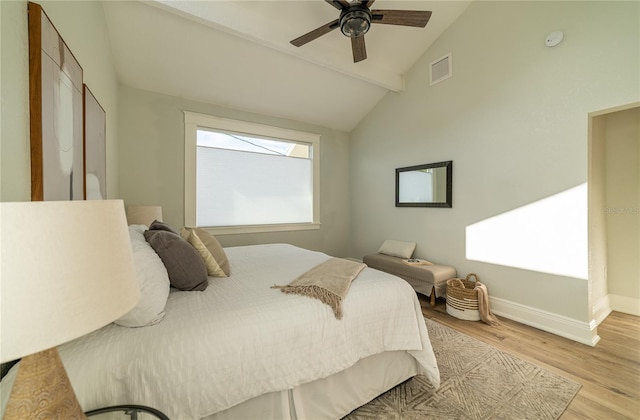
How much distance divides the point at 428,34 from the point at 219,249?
356 centimetres

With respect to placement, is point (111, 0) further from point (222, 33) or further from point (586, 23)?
point (586, 23)

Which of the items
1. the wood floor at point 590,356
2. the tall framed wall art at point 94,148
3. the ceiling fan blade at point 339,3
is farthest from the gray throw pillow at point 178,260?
the wood floor at point 590,356

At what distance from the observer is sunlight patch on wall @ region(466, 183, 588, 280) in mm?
2197

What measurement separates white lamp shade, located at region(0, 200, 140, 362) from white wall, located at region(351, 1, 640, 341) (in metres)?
3.16

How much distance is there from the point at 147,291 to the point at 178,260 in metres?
0.34

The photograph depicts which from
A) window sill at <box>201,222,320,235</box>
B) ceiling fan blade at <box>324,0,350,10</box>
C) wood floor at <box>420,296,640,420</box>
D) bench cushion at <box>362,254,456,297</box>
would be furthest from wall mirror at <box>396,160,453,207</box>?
ceiling fan blade at <box>324,0,350,10</box>

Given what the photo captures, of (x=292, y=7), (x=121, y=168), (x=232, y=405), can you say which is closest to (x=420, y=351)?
(x=232, y=405)

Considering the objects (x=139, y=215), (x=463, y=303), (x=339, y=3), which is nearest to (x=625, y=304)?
(x=463, y=303)

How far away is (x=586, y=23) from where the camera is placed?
7.00ft

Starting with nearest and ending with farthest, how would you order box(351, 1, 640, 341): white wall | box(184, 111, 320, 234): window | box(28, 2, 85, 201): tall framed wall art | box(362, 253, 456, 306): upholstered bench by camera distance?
box(28, 2, 85, 201): tall framed wall art → box(351, 1, 640, 341): white wall → box(362, 253, 456, 306): upholstered bench → box(184, 111, 320, 234): window

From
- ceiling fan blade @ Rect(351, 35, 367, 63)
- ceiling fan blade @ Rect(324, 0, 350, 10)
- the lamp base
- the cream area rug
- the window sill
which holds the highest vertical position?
ceiling fan blade @ Rect(324, 0, 350, 10)

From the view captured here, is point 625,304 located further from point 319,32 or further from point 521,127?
point 319,32

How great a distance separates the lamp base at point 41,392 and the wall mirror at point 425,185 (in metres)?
3.40

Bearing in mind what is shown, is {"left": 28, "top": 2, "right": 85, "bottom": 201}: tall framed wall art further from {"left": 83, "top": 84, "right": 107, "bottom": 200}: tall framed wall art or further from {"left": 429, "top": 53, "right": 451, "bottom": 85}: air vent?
{"left": 429, "top": 53, "right": 451, "bottom": 85}: air vent
